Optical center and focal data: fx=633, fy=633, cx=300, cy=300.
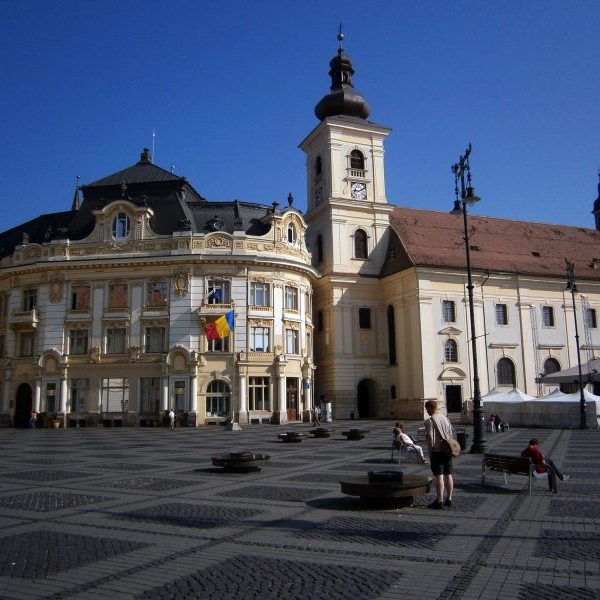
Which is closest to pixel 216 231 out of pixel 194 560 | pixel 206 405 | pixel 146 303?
pixel 146 303

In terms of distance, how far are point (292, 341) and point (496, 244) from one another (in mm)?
22843

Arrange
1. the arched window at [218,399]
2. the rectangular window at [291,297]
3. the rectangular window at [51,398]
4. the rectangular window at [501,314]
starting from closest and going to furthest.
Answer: the arched window at [218,399]
the rectangular window at [51,398]
the rectangular window at [291,297]
the rectangular window at [501,314]

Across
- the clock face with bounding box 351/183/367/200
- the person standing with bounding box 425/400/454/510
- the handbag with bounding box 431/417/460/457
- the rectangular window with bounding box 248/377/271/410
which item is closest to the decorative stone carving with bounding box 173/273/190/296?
the rectangular window with bounding box 248/377/271/410

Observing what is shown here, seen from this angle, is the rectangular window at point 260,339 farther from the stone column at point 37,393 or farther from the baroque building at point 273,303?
the stone column at point 37,393

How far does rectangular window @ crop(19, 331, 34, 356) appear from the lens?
152ft

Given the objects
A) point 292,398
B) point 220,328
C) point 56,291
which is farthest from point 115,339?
point 292,398

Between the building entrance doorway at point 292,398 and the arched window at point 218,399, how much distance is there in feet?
14.4

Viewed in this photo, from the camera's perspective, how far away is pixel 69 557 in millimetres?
8172

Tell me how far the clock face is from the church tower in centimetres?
9

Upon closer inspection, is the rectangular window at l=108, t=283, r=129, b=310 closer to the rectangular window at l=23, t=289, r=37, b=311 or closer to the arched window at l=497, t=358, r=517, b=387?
the rectangular window at l=23, t=289, r=37, b=311

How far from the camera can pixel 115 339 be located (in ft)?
147

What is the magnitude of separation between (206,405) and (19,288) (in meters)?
16.9

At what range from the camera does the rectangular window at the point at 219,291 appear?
4419cm

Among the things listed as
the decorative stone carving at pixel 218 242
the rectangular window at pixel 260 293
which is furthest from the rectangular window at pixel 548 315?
the decorative stone carving at pixel 218 242
